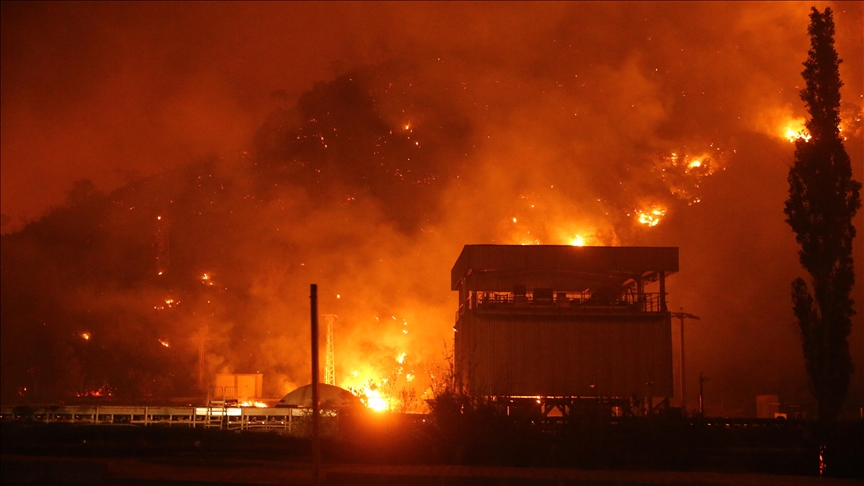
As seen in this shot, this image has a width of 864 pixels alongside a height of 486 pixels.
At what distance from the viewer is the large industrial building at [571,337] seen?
38.0 meters

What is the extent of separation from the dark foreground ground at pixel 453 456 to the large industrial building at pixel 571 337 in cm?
1079

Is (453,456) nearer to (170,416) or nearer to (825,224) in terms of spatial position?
(170,416)

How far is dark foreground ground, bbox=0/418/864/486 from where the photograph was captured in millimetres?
19828

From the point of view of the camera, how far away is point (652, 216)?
72812 mm

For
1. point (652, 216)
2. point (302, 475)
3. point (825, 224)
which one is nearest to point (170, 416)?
point (302, 475)

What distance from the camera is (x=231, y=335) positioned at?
268 ft

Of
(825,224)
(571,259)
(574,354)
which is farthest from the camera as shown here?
(571,259)

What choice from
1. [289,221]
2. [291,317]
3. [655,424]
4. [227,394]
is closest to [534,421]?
[655,424]

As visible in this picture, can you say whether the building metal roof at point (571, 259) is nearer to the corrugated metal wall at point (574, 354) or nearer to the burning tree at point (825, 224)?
the corrugated metal wall at point (574, 354)

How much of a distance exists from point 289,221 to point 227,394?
26.7 meters

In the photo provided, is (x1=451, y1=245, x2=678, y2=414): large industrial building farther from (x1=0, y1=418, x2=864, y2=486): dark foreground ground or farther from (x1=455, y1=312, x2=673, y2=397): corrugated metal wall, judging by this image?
(x1=0, y1=418, x2=864, y2=486): dark foreground ground

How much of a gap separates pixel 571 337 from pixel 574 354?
796 mm

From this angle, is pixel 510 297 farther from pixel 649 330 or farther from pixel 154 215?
pixel 154 215

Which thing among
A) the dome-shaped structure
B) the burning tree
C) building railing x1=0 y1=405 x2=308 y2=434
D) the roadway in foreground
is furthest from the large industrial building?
the roadway in foreground
